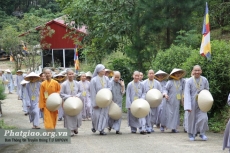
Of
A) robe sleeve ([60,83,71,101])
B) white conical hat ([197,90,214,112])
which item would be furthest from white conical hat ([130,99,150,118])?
robe sleeve ([60,83,71,101])

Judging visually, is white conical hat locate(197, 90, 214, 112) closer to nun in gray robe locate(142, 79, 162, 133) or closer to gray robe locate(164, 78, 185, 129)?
gray robe locate(164, 78, 185, 129)

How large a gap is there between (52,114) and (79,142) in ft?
4.29

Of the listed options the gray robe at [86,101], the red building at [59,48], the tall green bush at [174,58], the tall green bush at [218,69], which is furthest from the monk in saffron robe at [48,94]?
the red building at [59,48]

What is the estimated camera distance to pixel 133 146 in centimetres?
1070

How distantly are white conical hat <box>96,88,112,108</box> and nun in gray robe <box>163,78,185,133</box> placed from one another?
5.92 feet

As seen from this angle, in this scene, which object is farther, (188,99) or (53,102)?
(53,102)

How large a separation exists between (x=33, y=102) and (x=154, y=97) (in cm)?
384

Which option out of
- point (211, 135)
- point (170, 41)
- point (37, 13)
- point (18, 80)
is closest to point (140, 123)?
point (211, 135)

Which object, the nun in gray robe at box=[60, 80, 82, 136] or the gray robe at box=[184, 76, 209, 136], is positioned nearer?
the gray robe at box=[184, 76, 209, 136]

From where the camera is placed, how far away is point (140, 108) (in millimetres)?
12656

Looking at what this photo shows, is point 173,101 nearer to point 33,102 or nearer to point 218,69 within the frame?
point 218,69

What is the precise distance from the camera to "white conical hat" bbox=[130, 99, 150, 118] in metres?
12.7

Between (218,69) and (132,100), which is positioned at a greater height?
(218,69)

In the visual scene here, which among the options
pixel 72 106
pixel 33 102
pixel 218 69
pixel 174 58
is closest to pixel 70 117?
pixel 72 106
